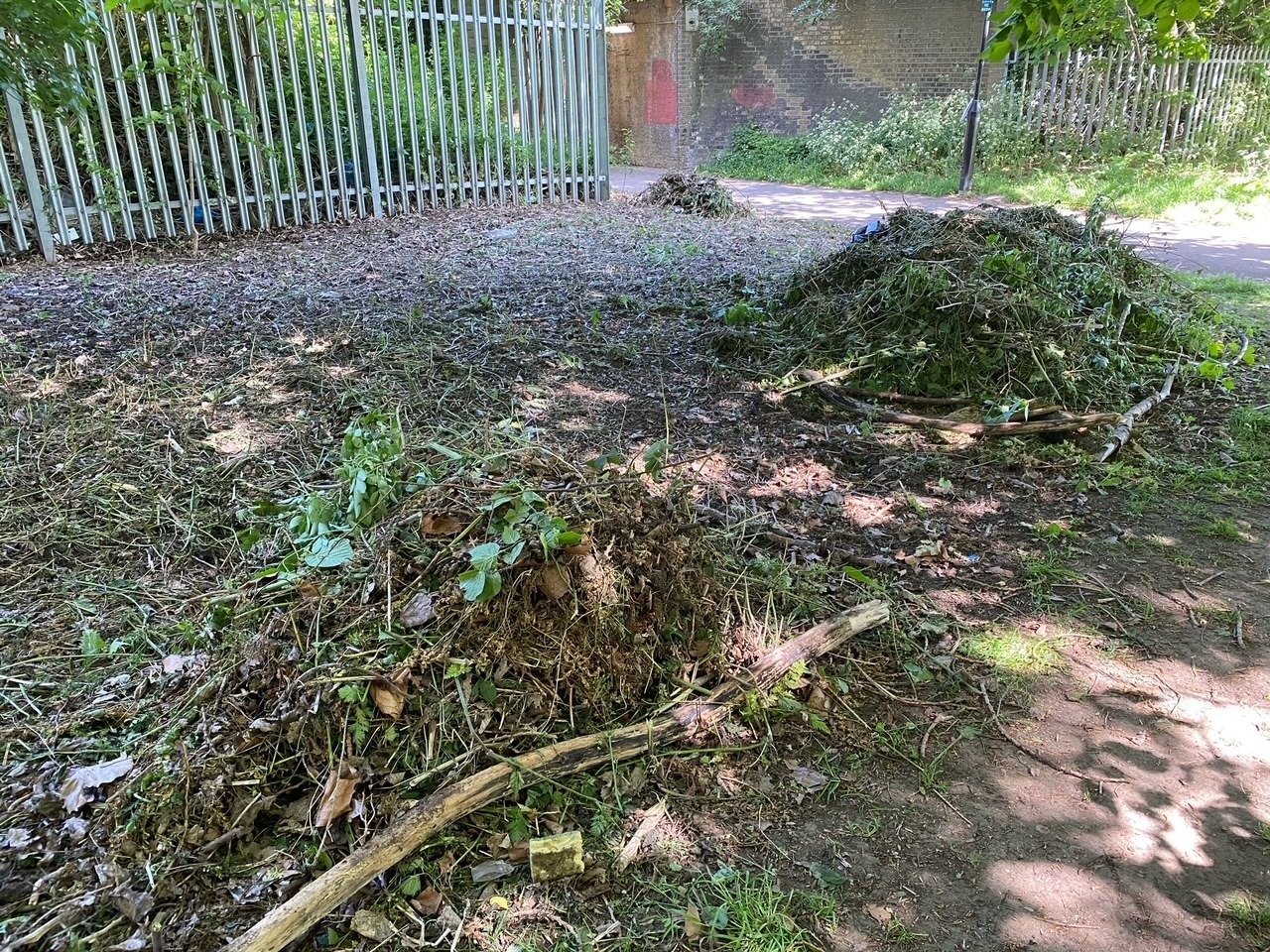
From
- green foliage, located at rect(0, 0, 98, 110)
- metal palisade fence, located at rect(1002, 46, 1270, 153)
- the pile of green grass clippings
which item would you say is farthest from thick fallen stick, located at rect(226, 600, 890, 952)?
metal palisade fence, located at rect(1002, 46, 1270, 153)

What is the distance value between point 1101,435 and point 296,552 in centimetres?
382

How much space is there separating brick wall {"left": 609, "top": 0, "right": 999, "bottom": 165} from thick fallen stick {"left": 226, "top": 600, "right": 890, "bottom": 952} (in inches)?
643

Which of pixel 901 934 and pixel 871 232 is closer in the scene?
pixel 901 934

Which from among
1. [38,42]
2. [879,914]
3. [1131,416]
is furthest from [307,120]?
[879,914]

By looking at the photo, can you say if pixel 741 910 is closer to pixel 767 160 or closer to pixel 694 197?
pixel 694 197

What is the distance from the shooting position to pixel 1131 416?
4.52 metres

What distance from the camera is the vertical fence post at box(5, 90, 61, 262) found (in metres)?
6.58

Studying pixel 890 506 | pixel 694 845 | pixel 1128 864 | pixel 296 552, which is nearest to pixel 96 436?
pixel 296 552

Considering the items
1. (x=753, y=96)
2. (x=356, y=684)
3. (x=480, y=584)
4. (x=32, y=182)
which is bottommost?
(x=356, y=684)

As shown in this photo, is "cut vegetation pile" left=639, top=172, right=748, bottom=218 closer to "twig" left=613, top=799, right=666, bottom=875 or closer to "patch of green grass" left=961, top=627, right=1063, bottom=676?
"patch of green grass" left=961, top=627, right=1063, bottom=676

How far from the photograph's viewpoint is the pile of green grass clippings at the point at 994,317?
188 inches

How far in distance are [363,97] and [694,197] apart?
416cm

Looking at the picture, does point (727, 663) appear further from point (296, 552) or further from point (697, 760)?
point (296, 552)

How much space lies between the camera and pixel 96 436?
3898mm
